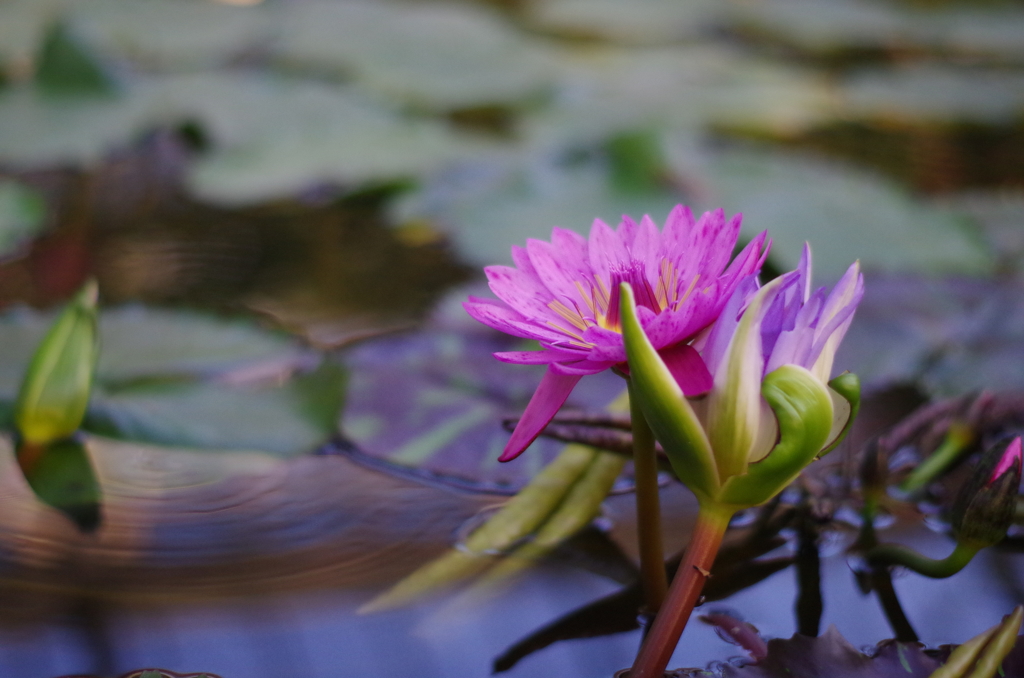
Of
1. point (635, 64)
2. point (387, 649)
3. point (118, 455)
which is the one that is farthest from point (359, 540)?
point (635, 64)

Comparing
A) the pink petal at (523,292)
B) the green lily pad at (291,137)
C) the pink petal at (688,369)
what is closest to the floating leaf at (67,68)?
the green lily pad at (291,137)

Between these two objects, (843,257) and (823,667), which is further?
(843,257)

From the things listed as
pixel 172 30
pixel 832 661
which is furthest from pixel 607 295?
pixel 172 30

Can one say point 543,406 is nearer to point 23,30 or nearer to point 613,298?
point 613,298

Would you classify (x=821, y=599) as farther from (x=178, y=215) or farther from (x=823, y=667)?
(x=178, y=215)

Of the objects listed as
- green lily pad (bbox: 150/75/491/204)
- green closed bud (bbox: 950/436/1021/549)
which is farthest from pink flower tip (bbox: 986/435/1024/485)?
green lily pad (bbox: 150/75/491/204)

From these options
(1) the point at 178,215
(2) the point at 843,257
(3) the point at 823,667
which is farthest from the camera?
(1) the point at 178,215
